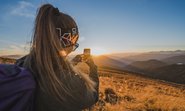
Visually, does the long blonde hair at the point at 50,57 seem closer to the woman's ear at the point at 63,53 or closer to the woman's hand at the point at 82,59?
the woman's ear at the point at 63,53

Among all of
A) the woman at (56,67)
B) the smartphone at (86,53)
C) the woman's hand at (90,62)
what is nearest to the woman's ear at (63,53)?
the woman at (56,67)

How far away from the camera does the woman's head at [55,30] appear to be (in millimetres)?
2613

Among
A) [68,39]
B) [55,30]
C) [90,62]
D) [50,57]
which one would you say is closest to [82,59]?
[90,62]

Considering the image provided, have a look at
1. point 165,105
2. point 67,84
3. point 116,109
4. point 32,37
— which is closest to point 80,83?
point 67,84

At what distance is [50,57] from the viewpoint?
256 centimetres

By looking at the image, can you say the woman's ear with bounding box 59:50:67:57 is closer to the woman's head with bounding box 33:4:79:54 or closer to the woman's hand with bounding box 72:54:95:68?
the woman's head with bounding box 33:4:79:54

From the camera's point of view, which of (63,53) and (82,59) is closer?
(63,53)

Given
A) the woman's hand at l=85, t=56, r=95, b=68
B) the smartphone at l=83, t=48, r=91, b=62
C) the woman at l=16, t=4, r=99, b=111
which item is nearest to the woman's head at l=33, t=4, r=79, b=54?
the woman at l=16, t=4, r=99, b=111

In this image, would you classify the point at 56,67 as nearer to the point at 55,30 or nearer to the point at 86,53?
the point at 55,30

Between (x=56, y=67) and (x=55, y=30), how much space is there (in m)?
0.31

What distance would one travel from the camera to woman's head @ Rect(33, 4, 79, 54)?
261 centimetres

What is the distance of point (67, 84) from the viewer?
258cm

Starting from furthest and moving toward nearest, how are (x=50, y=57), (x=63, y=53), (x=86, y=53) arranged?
(x=86, y=53), (x=63, y=53), (x=50, y=57)

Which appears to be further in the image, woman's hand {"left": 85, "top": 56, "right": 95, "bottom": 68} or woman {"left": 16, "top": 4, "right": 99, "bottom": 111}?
woman's hand {"left": 85, "top": 56, "right": 95, "bottom": 68}
